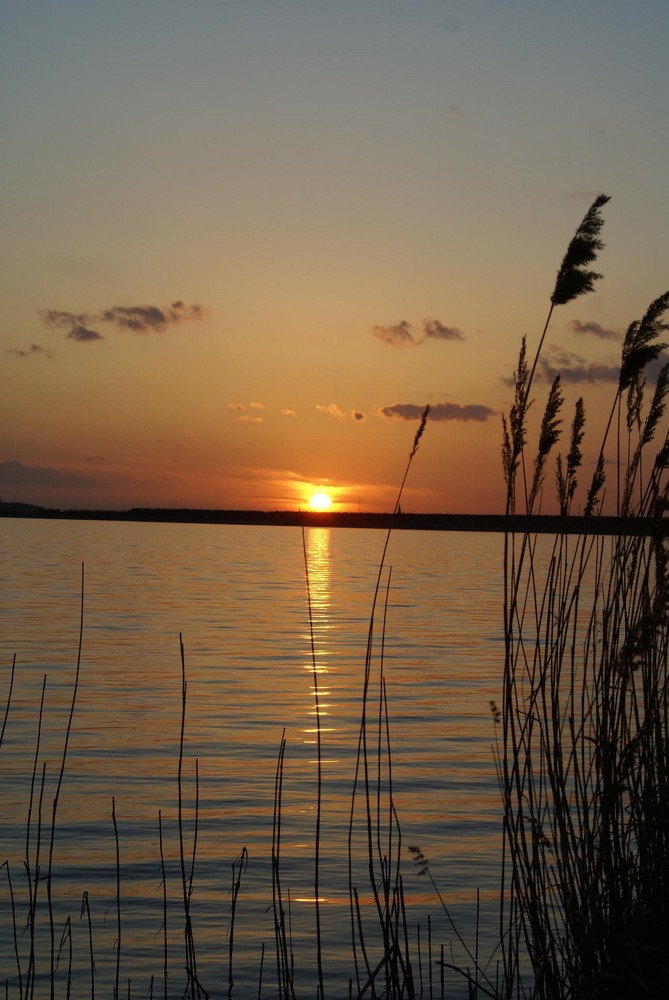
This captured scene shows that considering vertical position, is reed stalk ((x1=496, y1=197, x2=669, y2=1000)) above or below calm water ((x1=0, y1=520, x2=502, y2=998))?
above

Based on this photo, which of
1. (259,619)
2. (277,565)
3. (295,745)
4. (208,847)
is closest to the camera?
(208,847)

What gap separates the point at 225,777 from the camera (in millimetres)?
11234

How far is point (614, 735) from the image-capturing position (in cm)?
368

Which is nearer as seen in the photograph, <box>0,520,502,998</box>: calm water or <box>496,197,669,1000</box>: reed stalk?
<box>496,197,669,1000</box>: reed stalk

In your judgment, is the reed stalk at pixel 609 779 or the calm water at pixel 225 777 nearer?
the reed stalk at pixel 609 779

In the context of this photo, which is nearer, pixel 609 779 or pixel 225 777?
pixel 609 779

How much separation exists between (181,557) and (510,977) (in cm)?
5936

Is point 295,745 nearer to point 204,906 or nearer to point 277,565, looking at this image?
point 204,906

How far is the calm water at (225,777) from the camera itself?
7.07m

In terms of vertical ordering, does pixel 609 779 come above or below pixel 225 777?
above

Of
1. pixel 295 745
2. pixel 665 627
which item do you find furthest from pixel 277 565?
pixel 665 627

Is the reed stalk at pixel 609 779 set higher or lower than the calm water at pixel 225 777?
higher

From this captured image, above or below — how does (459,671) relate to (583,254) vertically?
below

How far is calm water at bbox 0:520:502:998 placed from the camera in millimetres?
7070
